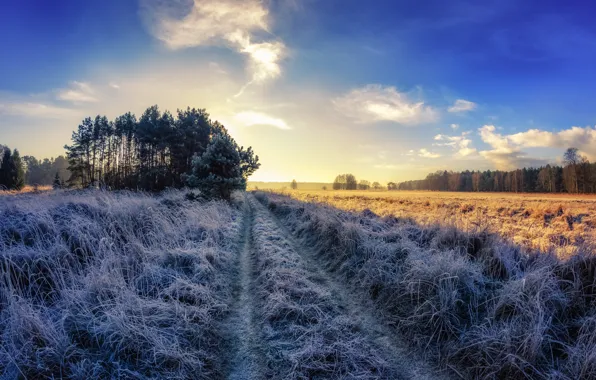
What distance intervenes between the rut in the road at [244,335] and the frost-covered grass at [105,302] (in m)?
0.22

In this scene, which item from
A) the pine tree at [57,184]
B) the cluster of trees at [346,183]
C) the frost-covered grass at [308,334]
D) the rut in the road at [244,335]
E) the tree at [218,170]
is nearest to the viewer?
the frost-covered grass at [308,334]

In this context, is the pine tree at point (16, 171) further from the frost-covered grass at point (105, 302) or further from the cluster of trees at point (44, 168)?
the frost-covered grass at point (105, 302)

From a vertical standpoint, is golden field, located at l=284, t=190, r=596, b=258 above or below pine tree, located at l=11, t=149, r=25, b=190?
below

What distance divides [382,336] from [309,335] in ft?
4.28

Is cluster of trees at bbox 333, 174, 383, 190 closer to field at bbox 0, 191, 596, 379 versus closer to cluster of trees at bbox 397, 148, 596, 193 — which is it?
cluster of trees at bbox 397, 148, 596, 193

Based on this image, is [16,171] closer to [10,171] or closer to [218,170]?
[10,171]

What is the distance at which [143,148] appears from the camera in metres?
45.4

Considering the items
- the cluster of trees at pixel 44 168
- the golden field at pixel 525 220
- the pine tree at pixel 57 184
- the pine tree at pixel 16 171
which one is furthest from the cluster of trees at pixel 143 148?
the cluster of trees at pixel 44 168

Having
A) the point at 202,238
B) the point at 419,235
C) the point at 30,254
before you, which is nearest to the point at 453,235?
the point at 419,235

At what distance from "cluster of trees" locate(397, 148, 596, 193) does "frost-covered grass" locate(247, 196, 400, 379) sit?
8905cm

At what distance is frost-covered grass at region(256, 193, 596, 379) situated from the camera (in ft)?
10.8

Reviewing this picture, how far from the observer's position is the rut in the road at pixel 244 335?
3.66 m

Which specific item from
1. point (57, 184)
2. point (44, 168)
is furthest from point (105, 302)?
point (44, 168)

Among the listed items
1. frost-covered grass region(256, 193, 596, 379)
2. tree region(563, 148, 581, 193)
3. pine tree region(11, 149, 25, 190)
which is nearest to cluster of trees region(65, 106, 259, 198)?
pine tree region(11, 149, 25, 190)
